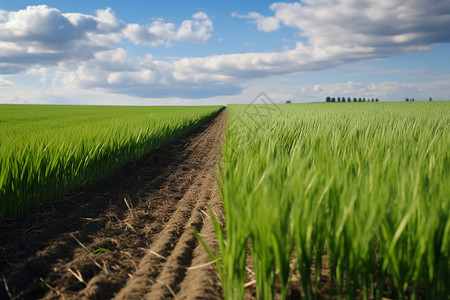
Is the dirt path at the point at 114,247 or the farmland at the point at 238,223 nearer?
the farmland at the point at 238,223

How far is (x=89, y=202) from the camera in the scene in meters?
4.10

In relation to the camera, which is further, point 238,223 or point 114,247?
point 114,247

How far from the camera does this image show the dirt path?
2.25 metres

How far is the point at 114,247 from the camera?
116 inches

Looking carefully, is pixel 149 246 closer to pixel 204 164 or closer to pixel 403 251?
pixel 403 251

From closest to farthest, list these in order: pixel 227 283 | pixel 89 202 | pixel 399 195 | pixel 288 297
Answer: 1. pixel 399 195
2. pixel 227 283
3. pixel 288 297
4. pixel 89 202

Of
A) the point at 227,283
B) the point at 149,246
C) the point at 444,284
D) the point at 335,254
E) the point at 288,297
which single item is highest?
the point at 335,254

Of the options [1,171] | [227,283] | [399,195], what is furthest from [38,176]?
[399,195]

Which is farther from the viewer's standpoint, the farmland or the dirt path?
the dirt path

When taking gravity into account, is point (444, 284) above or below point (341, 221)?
below

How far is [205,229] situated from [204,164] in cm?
379

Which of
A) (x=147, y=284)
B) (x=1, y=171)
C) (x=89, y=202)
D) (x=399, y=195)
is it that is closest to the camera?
(x=399, y=195)

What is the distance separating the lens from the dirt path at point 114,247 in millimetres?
2252

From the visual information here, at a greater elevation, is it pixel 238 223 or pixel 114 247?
pixel 238 223
